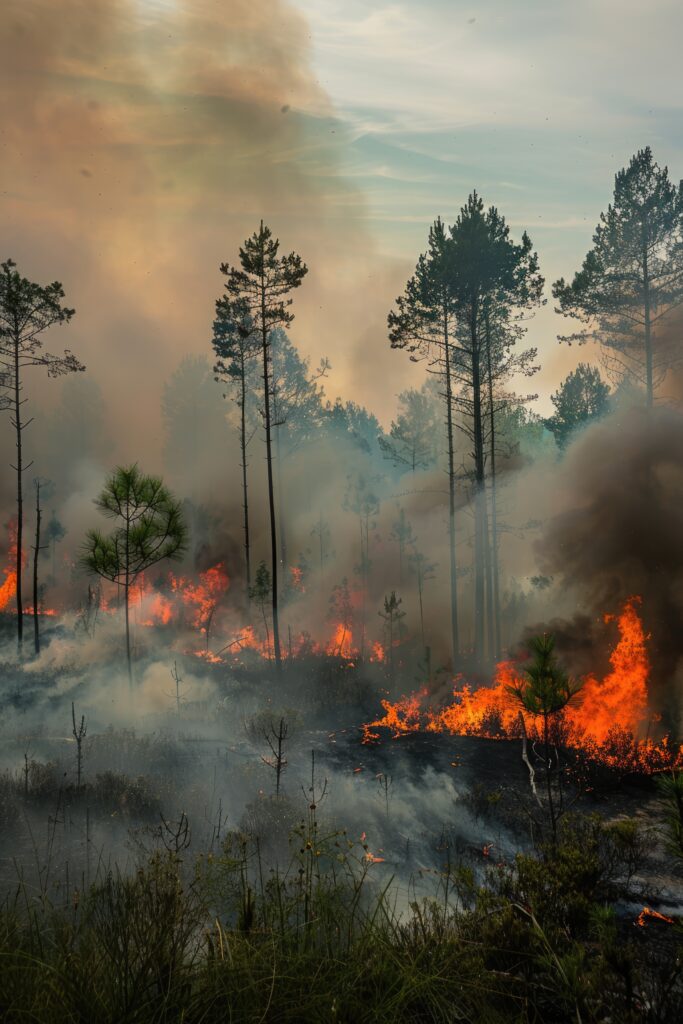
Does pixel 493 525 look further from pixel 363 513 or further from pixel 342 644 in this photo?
pixel 363 513

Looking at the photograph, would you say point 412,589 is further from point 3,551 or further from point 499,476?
point 3,551

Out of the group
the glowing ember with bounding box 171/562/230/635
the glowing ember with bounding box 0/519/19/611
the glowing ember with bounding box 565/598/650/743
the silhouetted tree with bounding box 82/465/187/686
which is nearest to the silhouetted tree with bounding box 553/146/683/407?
the glowing ember with bounding box 565/598/650/743

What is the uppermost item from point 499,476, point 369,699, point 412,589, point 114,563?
point 499,476

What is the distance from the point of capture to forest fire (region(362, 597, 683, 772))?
47.1ft

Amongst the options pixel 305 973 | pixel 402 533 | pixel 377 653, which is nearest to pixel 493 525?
pixel 377 653

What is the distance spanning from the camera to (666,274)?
64.2 ft

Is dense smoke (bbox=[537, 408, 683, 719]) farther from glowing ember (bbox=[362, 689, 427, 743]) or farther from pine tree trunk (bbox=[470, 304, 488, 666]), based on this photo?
glowing ember (bbox=[362, 689, 427, 743])

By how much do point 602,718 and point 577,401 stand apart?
2685 cm

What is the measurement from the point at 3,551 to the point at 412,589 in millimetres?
29965

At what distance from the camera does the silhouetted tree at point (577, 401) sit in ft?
123

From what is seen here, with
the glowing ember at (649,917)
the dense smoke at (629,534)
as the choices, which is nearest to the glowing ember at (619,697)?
the dense smoke at (629,534)

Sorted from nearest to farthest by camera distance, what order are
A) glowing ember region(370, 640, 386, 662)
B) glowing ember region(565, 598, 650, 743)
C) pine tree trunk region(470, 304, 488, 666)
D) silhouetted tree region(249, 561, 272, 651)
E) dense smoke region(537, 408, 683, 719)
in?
glowing ember region(565, 598, 650, 743) < dense smoke region(537, 408, 683, 719) < pine tree trunk region(470, 304, 488, 666) < glowing ember region(370, 640, 386, 662) < silhouetted tree region(249, 561, 272, 651)

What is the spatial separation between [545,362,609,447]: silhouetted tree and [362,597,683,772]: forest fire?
22.8 meters

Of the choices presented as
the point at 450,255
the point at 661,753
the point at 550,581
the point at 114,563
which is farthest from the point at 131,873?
the point at 450,255
